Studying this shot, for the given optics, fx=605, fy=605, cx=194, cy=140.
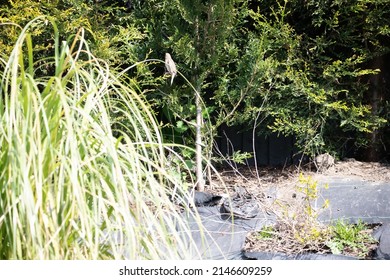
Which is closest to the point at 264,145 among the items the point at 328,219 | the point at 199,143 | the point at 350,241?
the point at 199,143

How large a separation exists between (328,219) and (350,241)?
1.43ft

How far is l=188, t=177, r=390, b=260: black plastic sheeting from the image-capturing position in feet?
11.5

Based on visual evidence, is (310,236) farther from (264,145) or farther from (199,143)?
(264,145)

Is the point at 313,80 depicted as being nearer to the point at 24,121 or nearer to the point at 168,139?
the point at 168,139

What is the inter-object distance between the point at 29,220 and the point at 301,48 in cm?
357

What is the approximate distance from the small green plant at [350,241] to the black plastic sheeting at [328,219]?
0.21 feet

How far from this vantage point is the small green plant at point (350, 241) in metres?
3.50

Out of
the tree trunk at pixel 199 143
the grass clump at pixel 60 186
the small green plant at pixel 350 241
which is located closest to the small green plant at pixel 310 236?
the small green plant at pixel 350 241

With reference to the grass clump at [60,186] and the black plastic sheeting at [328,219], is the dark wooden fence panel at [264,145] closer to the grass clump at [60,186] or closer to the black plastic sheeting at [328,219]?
the black plastic sheeting at [328,219]

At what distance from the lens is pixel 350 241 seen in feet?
11.7

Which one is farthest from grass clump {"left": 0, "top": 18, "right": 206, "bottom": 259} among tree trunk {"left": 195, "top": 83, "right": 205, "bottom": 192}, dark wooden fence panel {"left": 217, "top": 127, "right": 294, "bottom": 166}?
dark wooden fence panel {"left": 217, "top": 127, "right": 294, "bottom": 166}

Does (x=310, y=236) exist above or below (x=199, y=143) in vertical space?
below

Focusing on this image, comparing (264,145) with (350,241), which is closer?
(350,241)

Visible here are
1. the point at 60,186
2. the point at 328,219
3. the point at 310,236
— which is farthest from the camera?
the point at 328,219
